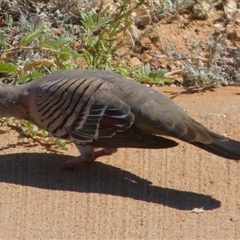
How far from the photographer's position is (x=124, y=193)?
5863 mm

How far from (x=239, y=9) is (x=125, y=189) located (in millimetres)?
3829

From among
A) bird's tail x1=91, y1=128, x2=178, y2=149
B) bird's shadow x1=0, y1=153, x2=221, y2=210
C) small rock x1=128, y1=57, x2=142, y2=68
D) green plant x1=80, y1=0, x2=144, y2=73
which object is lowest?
small rock x1=128, y1=57, x2=142, y2=68

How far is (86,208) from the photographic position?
566cm

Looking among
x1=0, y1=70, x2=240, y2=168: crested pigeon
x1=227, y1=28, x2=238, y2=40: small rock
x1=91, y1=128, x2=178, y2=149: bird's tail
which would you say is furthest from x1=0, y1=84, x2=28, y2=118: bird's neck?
x1=227, y1=28, x2=238, y2=40: small rock

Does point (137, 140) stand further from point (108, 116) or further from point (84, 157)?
point (84, 157)

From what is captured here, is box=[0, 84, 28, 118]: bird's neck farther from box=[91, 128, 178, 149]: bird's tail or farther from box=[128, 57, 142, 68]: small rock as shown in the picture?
box=[128, 57, 142, 68]: small rock

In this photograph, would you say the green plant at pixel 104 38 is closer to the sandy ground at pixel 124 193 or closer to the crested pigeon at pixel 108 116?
the sandy ground at pixel 124 193

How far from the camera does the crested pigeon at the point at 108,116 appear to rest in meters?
5.78

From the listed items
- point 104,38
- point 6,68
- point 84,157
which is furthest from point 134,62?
point 84,157

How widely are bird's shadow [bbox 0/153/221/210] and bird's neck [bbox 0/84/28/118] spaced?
1.11 ft

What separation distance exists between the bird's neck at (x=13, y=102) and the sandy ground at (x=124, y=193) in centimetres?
33

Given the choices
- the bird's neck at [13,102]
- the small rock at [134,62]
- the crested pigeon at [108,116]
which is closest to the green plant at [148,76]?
the small rock at [134,62]

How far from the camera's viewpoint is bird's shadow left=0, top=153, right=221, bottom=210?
5772mm

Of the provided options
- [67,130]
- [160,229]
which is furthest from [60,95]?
[160,229]
